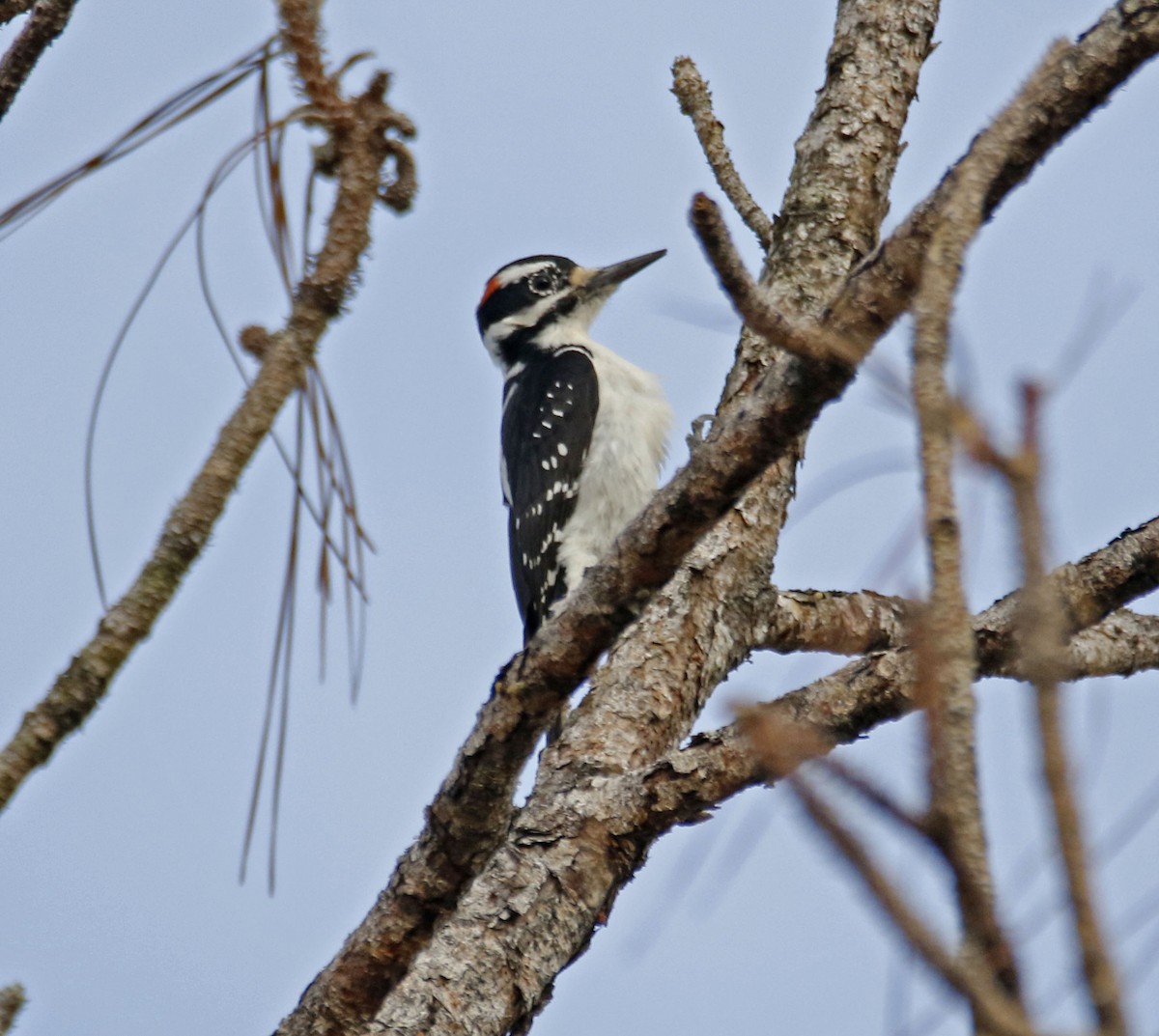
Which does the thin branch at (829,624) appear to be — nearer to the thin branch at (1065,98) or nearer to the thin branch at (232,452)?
the thin branch at (1065,98)

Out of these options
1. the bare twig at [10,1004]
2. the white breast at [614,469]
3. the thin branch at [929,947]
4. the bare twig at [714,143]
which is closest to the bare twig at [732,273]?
the thin branch at [929,947]

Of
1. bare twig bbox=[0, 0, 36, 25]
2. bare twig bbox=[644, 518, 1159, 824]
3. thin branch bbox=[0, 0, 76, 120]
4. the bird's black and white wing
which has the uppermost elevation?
the bird's black and white wing

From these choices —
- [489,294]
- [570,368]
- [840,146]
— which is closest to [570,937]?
[840,146]

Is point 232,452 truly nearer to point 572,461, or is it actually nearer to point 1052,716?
point 1052,716

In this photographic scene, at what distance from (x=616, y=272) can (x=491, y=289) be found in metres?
0.87

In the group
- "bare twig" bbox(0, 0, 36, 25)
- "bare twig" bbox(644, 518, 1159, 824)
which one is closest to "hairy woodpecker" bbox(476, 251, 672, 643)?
"bare twig" bbox(644, 518, 1159, 824)

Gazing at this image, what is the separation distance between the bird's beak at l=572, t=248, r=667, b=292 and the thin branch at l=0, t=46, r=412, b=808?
547 centimetres

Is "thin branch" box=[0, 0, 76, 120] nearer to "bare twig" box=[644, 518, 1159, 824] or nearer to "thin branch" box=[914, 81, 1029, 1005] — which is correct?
"thin branch" box=[914, 81, 1029, 1005]

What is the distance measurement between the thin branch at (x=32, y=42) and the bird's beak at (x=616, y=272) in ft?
16.5

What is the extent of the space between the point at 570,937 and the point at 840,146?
2.82 metres

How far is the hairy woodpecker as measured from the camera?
614 cm

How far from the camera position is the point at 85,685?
147cm

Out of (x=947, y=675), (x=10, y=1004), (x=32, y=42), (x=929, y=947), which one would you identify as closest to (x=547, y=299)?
(x=32, y=42)

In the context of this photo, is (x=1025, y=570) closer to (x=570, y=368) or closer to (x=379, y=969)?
(x=379, y=969)
